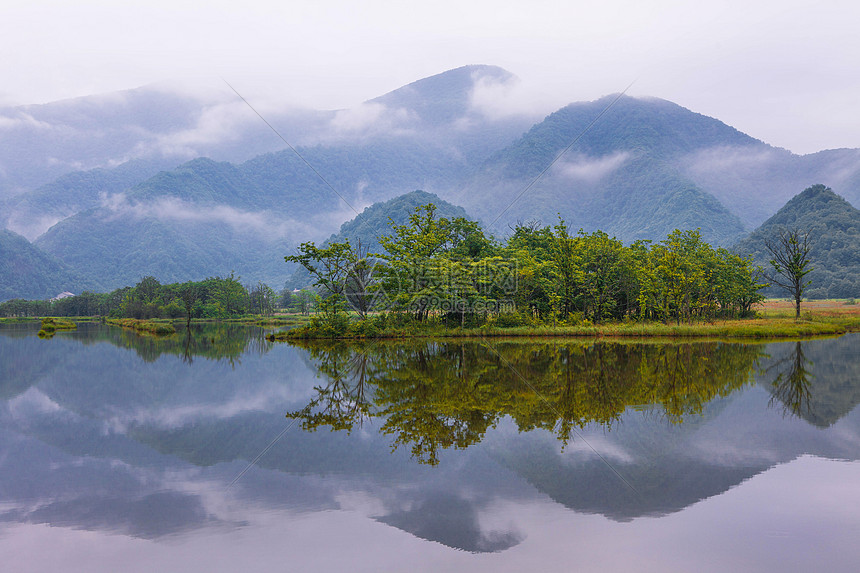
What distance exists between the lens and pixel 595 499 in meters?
7.14

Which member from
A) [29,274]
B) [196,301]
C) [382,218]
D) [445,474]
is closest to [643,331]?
[445,474]

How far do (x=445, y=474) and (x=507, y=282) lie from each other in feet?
90.0

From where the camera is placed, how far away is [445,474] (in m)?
8.14

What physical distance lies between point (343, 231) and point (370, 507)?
184 metres

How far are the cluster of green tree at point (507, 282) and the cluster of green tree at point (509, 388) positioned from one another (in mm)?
9324

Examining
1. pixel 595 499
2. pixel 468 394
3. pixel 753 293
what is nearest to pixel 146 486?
pixel 595 499

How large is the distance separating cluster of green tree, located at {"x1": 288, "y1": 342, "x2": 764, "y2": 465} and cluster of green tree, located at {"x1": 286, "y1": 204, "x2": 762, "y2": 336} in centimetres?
932

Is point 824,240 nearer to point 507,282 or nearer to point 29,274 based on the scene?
point 507,282

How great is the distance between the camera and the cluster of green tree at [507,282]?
33.2 meters

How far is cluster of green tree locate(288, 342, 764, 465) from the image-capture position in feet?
35.8

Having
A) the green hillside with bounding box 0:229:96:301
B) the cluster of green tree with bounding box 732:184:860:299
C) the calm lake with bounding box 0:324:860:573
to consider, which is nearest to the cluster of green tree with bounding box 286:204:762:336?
the calm lake with bounding box 0:324:860:573

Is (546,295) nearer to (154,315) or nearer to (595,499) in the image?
(595,499)

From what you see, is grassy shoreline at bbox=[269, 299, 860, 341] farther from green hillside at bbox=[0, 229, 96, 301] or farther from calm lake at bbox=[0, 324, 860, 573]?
green hillside at bbox=[0, 229, 96, 301]

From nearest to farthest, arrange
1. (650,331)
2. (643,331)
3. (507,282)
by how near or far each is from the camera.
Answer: (650,331) → (643,331) → (507,282)
